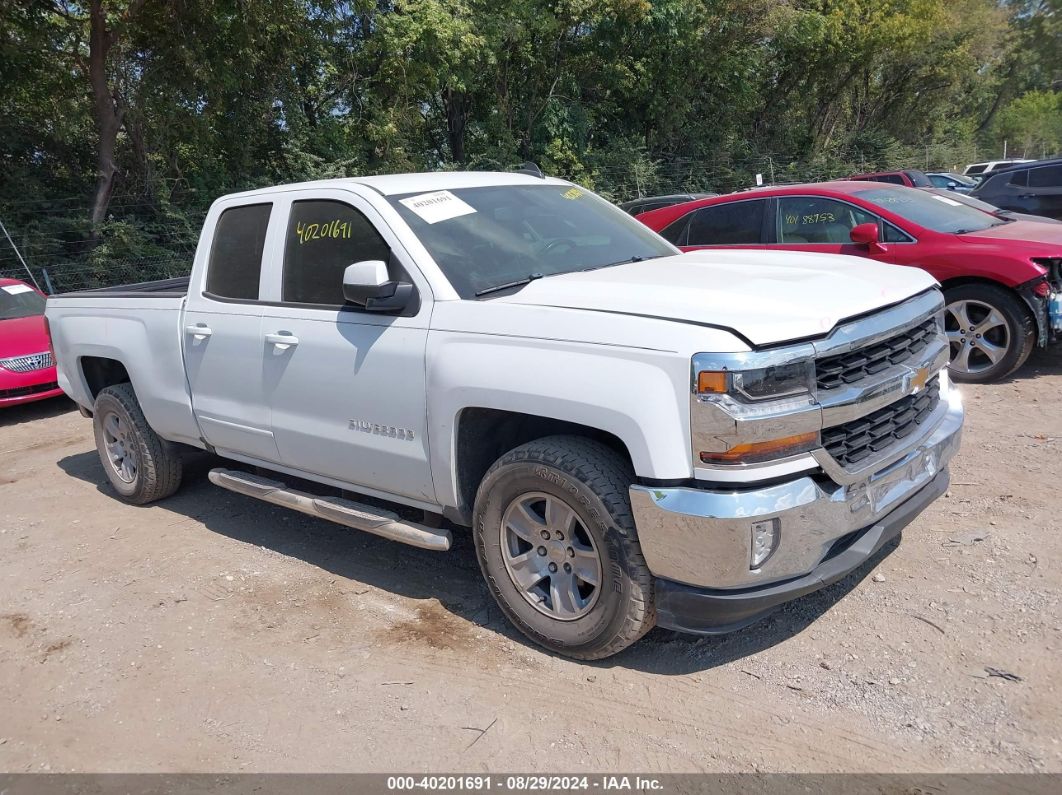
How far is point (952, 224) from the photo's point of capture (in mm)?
7070

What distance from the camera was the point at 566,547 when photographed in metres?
3.28

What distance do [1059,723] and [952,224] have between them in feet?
17.4

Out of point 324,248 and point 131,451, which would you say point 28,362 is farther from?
point 324,248

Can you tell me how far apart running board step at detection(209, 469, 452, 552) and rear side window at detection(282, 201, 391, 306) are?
3.28 ft

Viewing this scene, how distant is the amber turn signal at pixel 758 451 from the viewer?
280 centimetres

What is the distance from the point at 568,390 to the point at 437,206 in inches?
54.6

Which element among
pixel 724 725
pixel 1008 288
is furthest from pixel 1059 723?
pixel 1008 288

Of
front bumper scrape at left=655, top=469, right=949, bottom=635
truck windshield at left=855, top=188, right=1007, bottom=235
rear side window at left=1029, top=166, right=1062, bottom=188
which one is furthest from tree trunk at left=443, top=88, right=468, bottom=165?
front bumper scrape at left=655, top=469, right=949, bottom=635

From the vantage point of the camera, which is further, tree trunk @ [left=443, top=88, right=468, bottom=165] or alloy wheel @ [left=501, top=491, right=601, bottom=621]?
tree trunk @ [left=443, top=88, right=468, bottom=165]

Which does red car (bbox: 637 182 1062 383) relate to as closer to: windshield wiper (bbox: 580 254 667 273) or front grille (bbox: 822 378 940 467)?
windshield wiper (bbox: 580 254 667 273)

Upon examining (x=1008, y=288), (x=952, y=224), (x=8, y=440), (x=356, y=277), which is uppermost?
(x=356, y=277)

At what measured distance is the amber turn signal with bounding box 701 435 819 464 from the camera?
280 centimetres

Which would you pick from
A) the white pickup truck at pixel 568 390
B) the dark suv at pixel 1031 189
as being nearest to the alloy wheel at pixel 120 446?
the white pickup truck at pixel 568 390
